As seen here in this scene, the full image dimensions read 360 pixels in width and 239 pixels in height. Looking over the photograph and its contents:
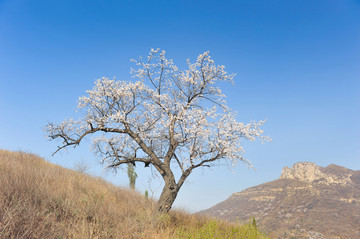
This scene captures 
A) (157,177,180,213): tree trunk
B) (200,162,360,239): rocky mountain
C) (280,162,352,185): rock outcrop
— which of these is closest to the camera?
(157,177,180,213): tree trunk

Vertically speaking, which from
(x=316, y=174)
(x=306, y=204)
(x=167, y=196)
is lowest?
(x=167, y=196)

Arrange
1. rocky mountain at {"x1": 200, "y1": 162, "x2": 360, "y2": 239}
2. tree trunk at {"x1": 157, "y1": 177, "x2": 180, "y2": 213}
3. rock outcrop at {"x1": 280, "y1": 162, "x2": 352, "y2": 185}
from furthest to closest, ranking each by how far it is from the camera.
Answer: rock outcrop at {"x1": 280, "y1": 162, "x2": 352, "y2": 185} < rocky mountain at {"x1": 200, "y1": 162, "x2": 360, "y2": 239} < tree trunk at {"x1": 157, "y1": 177, "x2": 180, "y2": 213}

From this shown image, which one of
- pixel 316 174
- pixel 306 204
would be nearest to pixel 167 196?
pixel 306 204

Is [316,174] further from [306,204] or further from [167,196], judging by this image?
[167,196]

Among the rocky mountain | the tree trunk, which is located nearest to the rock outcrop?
the rocky mountain

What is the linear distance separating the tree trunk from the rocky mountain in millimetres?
26334

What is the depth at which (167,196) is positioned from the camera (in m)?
10.9

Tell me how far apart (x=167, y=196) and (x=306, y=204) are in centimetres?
5309

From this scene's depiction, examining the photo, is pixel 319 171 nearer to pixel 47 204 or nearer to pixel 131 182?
pixel 131 182

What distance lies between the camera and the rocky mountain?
4388 cm

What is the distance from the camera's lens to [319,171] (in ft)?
262

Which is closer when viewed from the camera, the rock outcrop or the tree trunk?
the tree trunk

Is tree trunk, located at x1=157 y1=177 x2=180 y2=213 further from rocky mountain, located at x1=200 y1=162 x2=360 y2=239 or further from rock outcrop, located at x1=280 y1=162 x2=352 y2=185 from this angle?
rock outcrop, located at x1=280 y1=162 x2=352 y2=185

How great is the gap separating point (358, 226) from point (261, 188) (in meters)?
31.0
